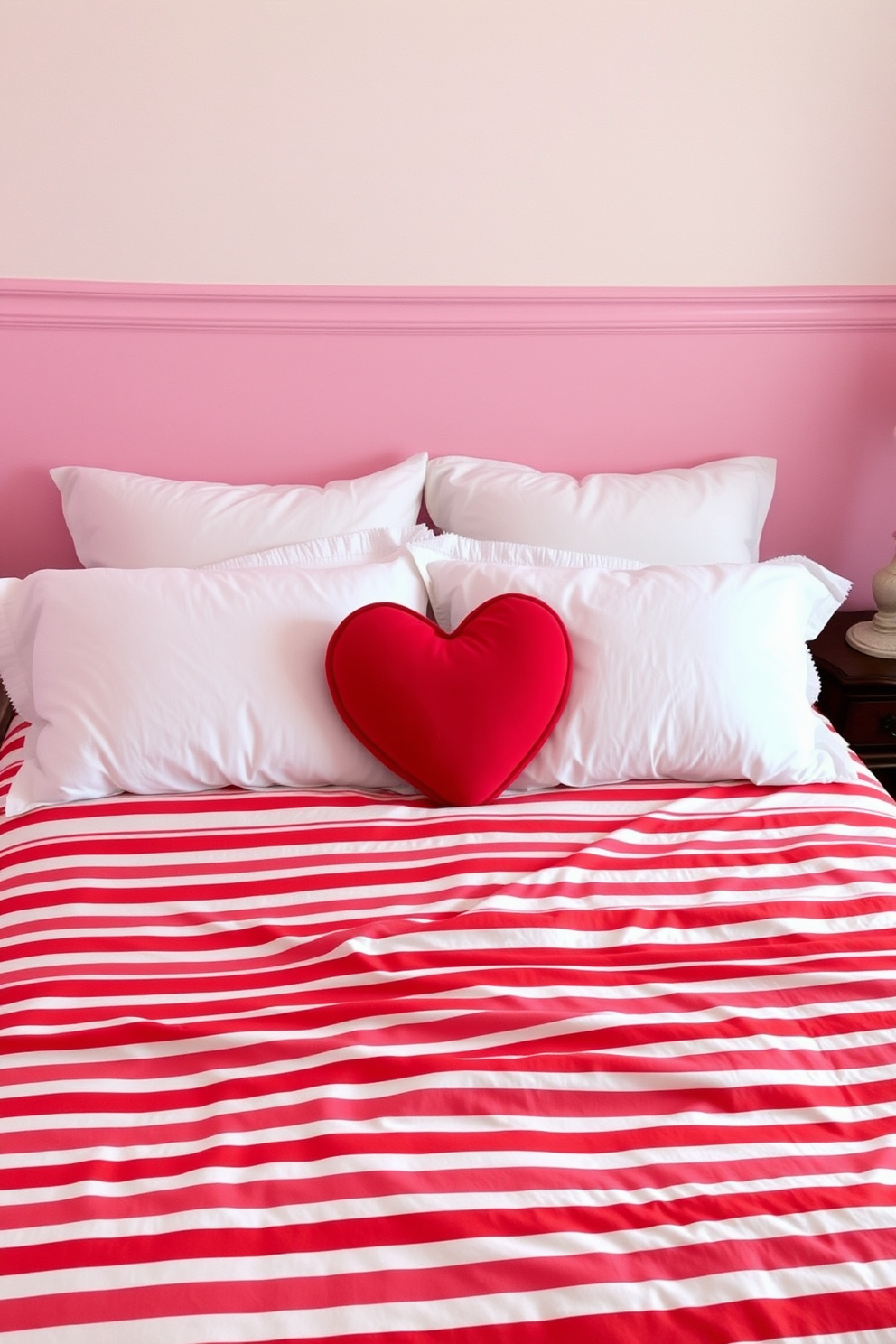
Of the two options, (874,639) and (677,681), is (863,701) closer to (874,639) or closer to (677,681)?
(874,639)

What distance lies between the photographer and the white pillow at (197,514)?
1.96m

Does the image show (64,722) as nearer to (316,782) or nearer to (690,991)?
(316,782)

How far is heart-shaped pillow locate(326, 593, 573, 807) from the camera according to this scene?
1658 millimetres

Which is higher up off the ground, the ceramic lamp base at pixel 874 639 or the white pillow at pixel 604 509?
the white pillow at pixel 604 509

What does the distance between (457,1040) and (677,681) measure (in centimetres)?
70

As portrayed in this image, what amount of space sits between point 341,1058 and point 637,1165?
349mm

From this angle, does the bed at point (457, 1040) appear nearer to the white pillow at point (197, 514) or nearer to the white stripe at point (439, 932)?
the white stripe at point (439, 932)

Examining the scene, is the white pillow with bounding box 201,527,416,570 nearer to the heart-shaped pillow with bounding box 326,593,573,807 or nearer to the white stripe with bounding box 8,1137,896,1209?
the heart-shaped pillow with bounding box 326,593,573,807

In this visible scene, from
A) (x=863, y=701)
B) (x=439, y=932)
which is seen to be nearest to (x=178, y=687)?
(x=439, y=932)

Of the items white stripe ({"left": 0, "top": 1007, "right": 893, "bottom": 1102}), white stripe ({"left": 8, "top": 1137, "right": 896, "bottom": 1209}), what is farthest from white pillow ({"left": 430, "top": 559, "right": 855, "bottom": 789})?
white stripe ({"left": 8, "top": 1137, "right": 896, "bottom": 1209})

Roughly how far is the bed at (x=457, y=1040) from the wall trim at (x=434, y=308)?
521 millimetres

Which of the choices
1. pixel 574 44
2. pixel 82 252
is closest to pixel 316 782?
pixel 82 252

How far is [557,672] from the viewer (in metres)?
1.69

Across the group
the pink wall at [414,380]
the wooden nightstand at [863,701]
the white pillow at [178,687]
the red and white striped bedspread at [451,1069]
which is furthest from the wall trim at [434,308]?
the red and white striped bedspread at [451,1069]
